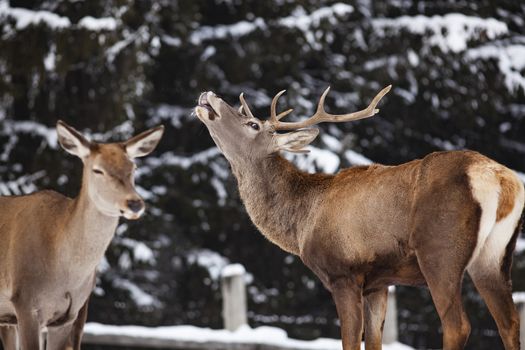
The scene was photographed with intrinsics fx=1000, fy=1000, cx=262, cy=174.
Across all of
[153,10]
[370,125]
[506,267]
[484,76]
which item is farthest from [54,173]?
[506,267]

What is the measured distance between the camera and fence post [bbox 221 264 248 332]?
10.1 m

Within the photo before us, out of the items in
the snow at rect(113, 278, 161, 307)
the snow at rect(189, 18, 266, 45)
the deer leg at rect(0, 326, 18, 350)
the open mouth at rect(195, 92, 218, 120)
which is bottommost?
the snow at rect(113, 278, 161, 307)

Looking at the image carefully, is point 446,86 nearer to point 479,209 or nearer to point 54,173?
point 54,173

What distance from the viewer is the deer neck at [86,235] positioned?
5.90 m

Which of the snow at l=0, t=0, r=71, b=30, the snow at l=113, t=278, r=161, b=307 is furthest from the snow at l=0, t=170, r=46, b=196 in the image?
the snow at l=113, t=278, r=161, b=307

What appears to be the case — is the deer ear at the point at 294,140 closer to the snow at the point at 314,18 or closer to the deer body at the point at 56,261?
the deer body at the point at 56,261

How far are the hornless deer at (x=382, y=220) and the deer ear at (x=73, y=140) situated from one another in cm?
122

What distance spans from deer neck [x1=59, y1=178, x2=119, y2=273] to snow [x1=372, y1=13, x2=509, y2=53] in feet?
28.2

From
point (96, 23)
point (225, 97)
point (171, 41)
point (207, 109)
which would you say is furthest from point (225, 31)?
point (207, 109)

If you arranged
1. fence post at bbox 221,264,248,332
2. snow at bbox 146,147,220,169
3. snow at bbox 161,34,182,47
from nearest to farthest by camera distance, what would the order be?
fence post at bbox 221,264,248,332, snow at bbox 146,147,220,169, snow at bbox 161,34,182,47

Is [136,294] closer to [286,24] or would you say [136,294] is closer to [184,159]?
[184,159]

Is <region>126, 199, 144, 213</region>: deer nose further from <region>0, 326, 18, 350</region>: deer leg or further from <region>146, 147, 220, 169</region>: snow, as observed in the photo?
<region>146, 147, 220, 169</region>: snow

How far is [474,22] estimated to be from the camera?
13.6 meters

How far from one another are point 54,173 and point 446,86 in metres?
5.90
